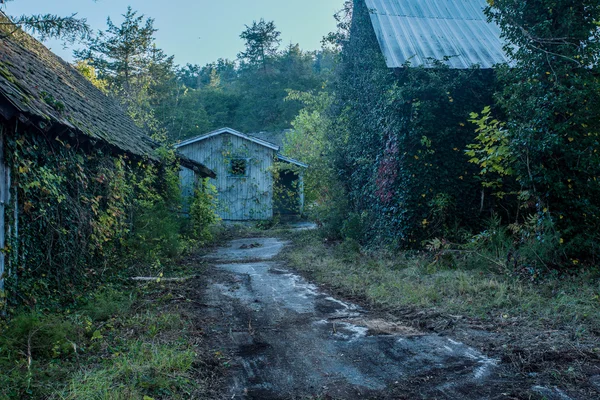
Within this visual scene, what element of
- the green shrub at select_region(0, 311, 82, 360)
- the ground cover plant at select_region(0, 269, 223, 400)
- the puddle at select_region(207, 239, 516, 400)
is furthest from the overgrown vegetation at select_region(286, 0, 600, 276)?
the green shrub at select_region(0, 311, 82, 360)

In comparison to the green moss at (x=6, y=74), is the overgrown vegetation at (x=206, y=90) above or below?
above

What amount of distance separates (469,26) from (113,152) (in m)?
9.90

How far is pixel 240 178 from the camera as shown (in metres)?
21.4

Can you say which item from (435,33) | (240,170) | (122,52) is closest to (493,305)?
(435,33)

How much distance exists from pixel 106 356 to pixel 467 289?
458cm

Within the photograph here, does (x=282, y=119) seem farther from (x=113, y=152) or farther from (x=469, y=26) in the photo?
(x=113, y=152)

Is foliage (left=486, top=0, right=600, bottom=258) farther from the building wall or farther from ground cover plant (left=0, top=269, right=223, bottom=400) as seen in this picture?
the building wall

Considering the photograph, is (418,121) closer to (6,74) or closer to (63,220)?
(63,220)

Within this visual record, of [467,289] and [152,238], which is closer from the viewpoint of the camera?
[467,289]

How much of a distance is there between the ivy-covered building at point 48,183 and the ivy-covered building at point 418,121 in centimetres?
574

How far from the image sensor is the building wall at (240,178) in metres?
21.4

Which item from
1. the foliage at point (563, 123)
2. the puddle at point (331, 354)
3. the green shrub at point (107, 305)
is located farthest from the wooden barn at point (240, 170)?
the green shrub at point (107, 305)

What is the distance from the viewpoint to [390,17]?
12305 millimetres

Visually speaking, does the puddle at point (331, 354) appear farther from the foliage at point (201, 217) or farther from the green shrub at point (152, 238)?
the foliage at point (201, 217)
